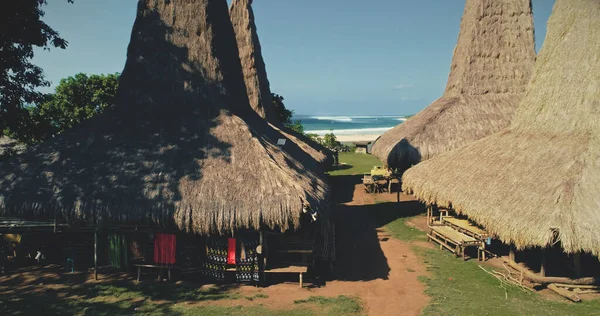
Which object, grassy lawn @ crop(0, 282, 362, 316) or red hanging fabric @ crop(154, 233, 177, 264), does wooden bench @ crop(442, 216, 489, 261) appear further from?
red hanging fabric @ crop(154, 233, 177, 264)

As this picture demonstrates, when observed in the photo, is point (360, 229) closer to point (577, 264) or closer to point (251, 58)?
point (577, 264)

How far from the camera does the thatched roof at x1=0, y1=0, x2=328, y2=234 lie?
957 centimetres

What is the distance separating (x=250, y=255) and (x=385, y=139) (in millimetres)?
13446

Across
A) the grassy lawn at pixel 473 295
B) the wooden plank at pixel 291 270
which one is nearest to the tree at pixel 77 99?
the wooden plank at pixel 291 270

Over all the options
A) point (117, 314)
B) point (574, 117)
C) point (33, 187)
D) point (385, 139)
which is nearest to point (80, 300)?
point (117, 314)

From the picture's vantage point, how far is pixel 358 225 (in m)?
15.6

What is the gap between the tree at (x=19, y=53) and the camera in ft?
39.7

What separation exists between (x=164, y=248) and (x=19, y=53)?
9.09 meters

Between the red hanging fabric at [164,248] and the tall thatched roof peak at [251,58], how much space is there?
45.7ft

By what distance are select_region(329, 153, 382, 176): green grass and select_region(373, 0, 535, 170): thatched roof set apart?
33.2 ft

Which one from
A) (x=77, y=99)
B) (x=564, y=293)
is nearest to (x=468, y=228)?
(x=564, y=293)

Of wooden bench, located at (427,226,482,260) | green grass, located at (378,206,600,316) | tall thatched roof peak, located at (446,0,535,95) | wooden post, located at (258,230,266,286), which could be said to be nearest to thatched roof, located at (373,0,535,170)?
tall thatched roof peak, located at (446,0,535,95)

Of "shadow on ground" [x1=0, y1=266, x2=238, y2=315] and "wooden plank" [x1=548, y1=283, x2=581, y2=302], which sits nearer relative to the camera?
"shadow on ground" [x1=0, y1=266, x2=238, y2=315]

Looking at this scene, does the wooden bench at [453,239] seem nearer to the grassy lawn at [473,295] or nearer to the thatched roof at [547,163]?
Answer: the grassy lawn at [473,295]
